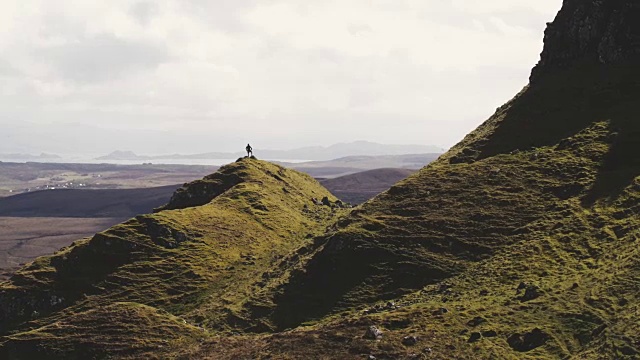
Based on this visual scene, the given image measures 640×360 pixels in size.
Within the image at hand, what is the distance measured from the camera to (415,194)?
9944 centimetres

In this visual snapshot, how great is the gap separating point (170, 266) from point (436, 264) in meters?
45.5

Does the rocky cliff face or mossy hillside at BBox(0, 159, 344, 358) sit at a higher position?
the rocky cliff face

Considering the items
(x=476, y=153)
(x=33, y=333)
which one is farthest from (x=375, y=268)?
(x=33, y=333)

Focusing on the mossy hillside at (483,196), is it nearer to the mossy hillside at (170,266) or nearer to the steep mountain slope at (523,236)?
the steep mountain slope at (523,236)

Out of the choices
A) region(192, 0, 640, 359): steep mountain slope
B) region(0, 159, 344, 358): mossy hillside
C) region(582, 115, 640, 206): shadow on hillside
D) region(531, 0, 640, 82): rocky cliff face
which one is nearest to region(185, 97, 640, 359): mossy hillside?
region(192, 0, 640, 359): steep mountain slope

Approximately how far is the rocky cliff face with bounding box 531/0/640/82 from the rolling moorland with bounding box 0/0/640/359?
10.6 inches

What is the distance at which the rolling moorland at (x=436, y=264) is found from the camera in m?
64.4

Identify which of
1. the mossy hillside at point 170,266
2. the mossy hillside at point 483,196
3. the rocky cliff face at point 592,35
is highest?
the rocky cliff face at point 592,35

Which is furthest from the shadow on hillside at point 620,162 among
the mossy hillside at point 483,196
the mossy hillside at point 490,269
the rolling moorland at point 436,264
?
the mossy hillside at point 490,269

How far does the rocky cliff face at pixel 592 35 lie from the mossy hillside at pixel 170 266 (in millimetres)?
56518

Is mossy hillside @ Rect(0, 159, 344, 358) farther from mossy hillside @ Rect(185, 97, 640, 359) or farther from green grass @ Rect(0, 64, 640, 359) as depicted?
mossy hillside @ Rect(185, 97, 640, 359)

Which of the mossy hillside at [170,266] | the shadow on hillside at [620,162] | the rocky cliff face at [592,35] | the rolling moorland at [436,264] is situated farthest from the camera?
the rocky cliff face at [592,35]

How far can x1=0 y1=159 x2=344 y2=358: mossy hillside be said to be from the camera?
9369 cm

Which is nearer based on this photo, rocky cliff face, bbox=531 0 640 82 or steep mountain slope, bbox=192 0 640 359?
steep mountain slope, bbox=192 0 640 359
